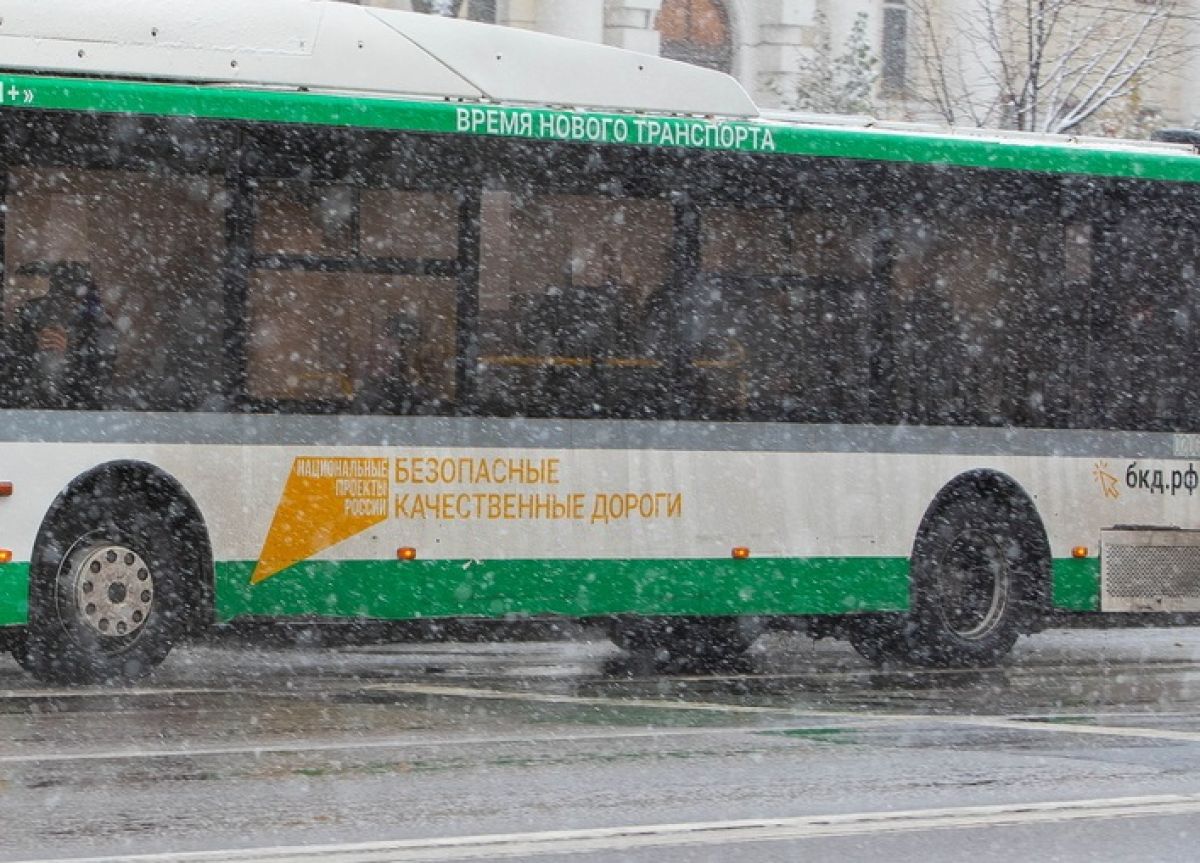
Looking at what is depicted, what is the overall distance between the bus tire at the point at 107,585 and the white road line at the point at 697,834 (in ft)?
18.2

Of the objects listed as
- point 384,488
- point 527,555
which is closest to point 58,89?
point 384,488

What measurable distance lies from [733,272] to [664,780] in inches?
220

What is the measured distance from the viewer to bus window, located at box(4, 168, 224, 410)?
12.5 m

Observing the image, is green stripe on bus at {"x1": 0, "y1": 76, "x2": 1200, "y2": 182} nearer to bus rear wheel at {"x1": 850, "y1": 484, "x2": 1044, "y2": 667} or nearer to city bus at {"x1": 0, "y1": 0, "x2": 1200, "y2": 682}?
city bus at {"x1": 0, "y1": 0, "x2": 1200, "y2": 682}

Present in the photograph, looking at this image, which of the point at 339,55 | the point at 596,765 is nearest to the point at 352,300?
the point at 339,55

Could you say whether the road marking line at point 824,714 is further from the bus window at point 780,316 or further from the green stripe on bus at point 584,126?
the green stripe on bus at point 584,126

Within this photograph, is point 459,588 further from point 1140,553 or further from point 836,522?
point 1140,553

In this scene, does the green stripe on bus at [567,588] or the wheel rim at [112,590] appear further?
the green stripe on bus at [567,588]

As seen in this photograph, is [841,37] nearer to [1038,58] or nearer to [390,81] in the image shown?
[1038,58]

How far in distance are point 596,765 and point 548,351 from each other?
179 inches

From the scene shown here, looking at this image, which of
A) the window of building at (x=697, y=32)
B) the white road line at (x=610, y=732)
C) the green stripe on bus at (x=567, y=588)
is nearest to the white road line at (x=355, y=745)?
the white road line at (x=610, y=732)

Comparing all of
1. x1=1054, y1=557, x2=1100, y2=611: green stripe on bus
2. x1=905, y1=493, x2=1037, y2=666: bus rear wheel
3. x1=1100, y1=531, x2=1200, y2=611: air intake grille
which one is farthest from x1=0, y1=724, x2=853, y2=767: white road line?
x1=1100, y1=531, x2=1200, y2=611: air intake grille

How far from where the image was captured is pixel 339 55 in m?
13.5

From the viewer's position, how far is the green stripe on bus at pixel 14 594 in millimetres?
12414
